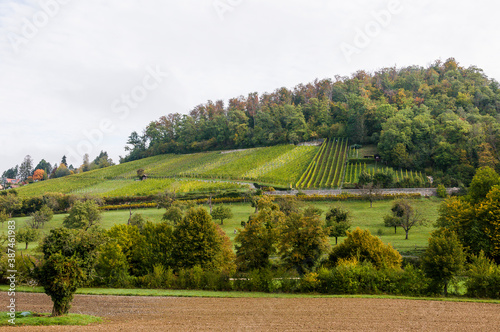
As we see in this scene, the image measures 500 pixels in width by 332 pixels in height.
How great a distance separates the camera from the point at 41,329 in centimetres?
1475

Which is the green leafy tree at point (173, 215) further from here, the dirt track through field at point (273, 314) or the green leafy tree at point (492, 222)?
the green leafy tree at point (492, 222)

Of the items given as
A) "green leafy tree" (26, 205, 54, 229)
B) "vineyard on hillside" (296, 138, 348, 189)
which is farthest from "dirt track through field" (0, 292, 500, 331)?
"vineyard on hillside" (296, 138, 348, 189)

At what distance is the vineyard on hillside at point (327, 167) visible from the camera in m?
62.2

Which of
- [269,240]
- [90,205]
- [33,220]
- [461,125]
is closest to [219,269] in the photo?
[269,240]

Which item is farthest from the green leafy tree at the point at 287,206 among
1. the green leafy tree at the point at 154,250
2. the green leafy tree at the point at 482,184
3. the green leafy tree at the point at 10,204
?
the green leafy tree at the point at 10,204

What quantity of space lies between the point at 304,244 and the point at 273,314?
782 cm

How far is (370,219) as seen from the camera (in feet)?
141

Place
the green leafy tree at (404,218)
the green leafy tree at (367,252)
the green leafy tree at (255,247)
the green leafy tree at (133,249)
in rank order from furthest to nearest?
the green leafy tree at (404,218)
the green leafy tree at (133,249)
the green leafy tree at (255,247)
the green leafy tree at (367,252)

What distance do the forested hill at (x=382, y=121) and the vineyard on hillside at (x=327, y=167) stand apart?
5.41 meters

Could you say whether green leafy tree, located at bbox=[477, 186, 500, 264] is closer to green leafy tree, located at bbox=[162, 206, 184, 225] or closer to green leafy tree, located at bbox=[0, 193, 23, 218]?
green leafy tree, located at bbox=[162, 206, 184, 225]

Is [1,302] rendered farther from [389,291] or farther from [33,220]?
[33,220]

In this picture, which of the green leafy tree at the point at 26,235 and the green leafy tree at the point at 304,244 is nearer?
the green leafy tree at the point at 304,244

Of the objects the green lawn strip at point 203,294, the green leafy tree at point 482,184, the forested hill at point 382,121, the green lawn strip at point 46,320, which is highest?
the forested hill at point 382,121

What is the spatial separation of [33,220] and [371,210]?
48.5 meters
